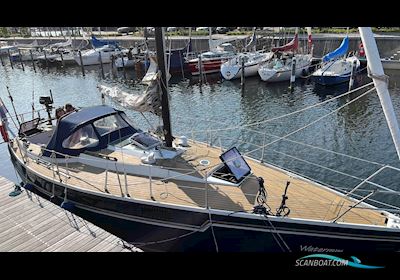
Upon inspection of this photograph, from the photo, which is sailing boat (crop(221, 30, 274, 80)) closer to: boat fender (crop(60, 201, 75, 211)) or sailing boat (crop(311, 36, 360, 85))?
sailing boat (crop(311, 36, 360, 85))

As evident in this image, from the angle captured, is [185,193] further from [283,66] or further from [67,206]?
[283,66]

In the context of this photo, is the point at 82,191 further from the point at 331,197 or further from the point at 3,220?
the point at 331,197

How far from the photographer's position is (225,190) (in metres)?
9.48

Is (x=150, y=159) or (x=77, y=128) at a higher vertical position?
(x=77, y=128)

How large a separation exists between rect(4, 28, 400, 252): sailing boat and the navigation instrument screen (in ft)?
0.11

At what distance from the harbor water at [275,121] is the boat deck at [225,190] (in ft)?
1.91

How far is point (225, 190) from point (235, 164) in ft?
3.12

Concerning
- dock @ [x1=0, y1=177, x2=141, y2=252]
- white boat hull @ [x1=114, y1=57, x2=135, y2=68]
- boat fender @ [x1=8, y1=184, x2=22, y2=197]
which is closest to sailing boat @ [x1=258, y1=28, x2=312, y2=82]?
white boat hull @ [x1=114, y1=57, x2=135, y2=68]

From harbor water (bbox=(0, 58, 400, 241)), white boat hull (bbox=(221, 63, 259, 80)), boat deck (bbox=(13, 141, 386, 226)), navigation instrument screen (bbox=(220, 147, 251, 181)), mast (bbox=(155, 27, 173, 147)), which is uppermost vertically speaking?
mast (bbox=(155, 27, 173, 147))

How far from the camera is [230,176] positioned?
32.7ft

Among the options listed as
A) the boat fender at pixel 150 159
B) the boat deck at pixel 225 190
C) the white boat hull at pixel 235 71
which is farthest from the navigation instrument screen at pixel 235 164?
the white boat hull at pixel 235 71

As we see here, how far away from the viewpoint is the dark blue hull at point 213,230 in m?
7.93

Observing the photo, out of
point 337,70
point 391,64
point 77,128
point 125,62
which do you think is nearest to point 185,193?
point 77,128

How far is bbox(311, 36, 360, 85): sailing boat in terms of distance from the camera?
29406mm
